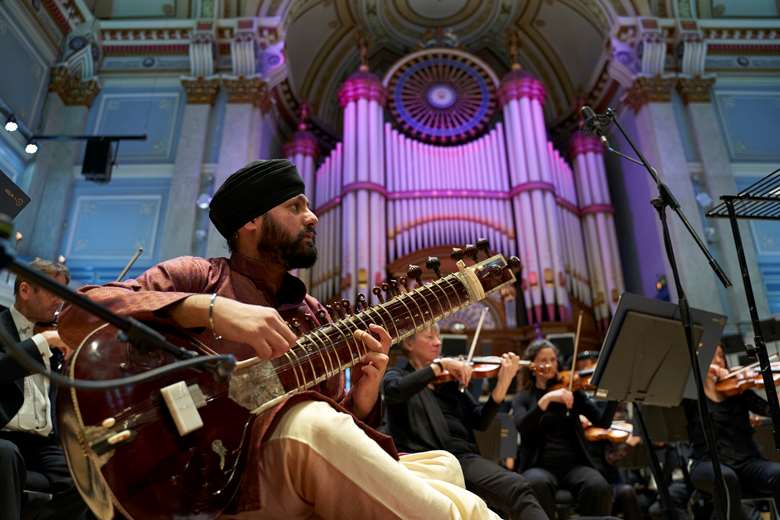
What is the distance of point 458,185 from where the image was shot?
329 inches

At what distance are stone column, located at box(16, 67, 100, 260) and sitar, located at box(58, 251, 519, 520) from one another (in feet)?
20.0

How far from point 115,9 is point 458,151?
5.39 m

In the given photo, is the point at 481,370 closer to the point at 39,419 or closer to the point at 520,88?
the point at 39,419

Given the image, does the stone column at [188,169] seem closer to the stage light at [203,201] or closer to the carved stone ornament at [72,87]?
the stage light at [203,201]

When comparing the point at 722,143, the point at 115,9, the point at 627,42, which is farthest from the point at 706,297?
the point at 115,9

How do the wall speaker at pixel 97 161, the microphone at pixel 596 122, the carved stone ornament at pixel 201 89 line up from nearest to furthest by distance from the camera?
1. the microphone at pixel 596 122
2. the wall speaker at pixel 97 161
3. the carved stone ornament at pixel 201 89

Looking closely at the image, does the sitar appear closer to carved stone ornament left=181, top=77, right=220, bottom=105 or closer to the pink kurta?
the pink kurta

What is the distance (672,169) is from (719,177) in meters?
0.61

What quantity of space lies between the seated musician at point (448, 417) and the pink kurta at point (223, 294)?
1.30m

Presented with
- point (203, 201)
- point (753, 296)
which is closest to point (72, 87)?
point (203, 201)

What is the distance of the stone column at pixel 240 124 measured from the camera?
700 cm

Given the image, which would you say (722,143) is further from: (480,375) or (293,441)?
(293,441)

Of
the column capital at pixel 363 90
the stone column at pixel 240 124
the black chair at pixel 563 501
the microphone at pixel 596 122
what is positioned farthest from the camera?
the column capital at pixel 363 90

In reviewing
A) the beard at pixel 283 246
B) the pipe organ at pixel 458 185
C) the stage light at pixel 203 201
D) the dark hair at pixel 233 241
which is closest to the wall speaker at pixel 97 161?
the stage light at pixel 203 201
